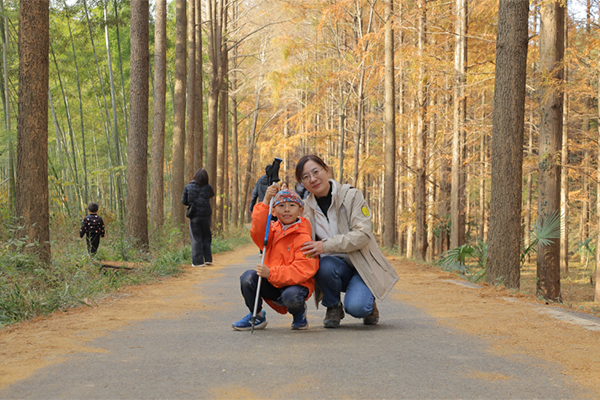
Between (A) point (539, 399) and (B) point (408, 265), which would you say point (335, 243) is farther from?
(B) point (408, 265)

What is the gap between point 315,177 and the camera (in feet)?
16.0

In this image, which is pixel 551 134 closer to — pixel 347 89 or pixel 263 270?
pixel 263 270

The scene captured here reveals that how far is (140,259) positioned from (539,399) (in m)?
9.23

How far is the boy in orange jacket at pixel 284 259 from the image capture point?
4.64 meters

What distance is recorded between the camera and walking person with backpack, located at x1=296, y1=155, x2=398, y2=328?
15.8 feet

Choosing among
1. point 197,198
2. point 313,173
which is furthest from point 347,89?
point 313,173

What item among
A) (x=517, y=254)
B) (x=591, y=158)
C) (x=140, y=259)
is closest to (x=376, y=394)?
(x=517, y=254)

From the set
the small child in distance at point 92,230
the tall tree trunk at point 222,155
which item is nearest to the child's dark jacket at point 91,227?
the small child in distance at point 92,230

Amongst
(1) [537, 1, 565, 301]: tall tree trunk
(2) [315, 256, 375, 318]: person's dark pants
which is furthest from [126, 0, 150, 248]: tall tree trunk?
(1) [537, 1, 565, 301]: tall tree trunk

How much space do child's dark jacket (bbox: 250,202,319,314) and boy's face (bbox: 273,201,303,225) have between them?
0.07 meters

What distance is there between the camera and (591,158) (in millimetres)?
22516

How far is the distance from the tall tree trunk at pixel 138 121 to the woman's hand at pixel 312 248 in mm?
8366

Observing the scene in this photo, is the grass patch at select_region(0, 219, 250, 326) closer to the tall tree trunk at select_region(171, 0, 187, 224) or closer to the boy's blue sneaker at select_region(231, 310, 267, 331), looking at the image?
the boy's blue sneaker at select_region(231, 310, 267, 331)

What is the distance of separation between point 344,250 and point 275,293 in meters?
0.76
